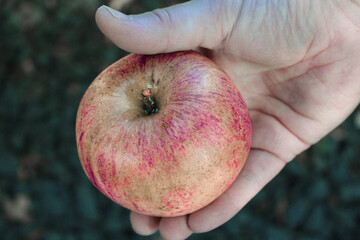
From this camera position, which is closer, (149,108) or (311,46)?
(149,108)

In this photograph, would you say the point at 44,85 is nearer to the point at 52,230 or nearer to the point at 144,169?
the point at 52,230

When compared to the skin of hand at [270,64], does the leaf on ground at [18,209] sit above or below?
below

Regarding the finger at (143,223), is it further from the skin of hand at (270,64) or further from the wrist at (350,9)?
the wrist at (350,9)

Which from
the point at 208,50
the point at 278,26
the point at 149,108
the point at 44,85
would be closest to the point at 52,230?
the point at 44,85

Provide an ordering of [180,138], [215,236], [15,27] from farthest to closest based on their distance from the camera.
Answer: [15,27]
[215,236]
[180,138]

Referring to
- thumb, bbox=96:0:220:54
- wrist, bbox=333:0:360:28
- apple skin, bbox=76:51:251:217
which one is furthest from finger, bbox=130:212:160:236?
wrist, bbox=333:0:360:28

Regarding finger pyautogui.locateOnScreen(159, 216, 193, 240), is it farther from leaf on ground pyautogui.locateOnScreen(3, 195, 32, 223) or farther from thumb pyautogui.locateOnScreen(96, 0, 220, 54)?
leaf on ground pyautogui.locateOnScreen(3, 195, 32, 223)

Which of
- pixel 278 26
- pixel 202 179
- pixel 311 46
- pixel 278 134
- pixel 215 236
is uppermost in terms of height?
pixel 278 26

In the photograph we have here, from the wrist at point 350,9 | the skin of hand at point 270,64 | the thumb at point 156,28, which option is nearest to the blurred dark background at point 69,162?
the skin of hand at point 270,64
